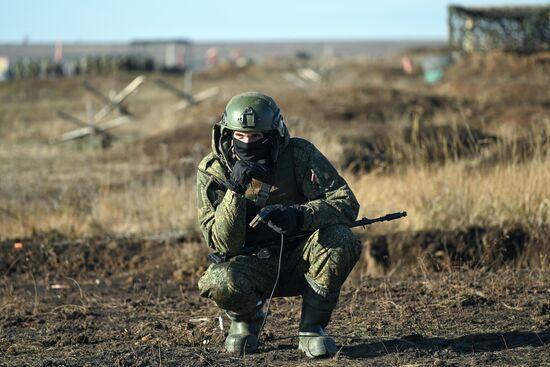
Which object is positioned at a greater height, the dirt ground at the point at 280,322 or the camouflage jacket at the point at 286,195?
the camouflage jacket at the point at 286,195

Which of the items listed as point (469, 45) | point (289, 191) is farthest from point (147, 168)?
point (469, 45)

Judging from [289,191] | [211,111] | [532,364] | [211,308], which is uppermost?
[289,191]

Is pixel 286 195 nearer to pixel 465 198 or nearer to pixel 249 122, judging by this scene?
pixel 249 122

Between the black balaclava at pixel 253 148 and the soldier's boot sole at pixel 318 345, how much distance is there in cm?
109

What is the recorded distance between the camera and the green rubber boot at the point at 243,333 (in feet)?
21.0

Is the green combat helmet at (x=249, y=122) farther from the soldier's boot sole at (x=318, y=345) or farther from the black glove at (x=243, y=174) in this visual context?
the soldier's boot sole at (x=318, y=345)

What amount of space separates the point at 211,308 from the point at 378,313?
134 cm

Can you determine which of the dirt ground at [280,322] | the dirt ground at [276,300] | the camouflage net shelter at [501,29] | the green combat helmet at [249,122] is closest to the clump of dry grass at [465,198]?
the dirt ground at [276,300]

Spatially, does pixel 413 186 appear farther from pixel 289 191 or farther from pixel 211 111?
pixel 211 111

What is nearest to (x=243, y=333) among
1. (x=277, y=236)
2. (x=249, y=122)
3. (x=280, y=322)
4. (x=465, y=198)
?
(x=277, y=236)

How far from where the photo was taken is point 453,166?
38.5 feet

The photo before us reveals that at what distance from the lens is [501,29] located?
36.6 m

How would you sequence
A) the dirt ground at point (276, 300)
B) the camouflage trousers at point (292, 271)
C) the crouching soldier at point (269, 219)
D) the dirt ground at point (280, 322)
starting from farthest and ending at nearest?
the dirt ground at point (276, 300)
the dirt ground at point (280, 322)
the camouflage trousers at point (292, 271)
the crouching soldier at point (269, 219)

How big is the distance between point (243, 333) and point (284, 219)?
927 mm
